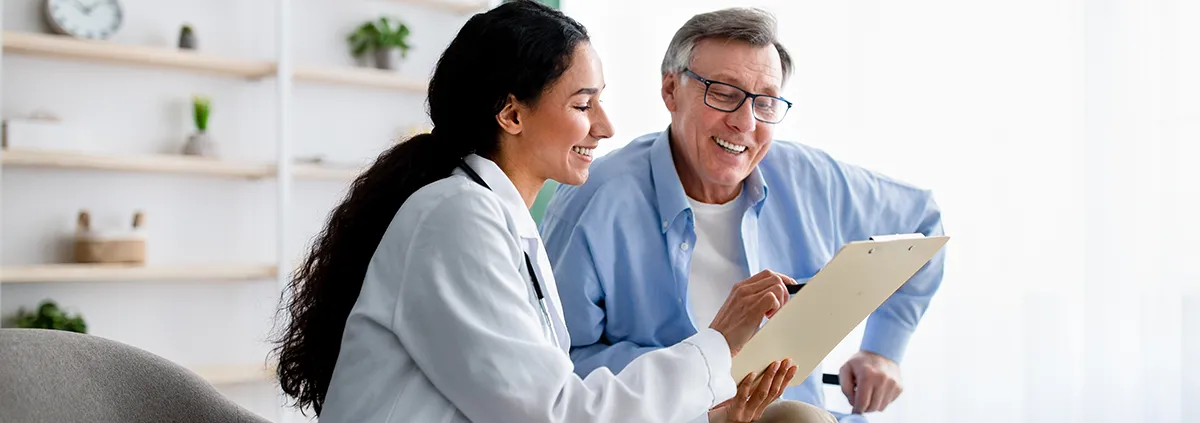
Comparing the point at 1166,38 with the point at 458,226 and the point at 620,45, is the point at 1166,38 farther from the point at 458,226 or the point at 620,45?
the point at 620,45

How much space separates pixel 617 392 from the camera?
117 centimetres

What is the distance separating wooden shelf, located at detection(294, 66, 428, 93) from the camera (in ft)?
12.4

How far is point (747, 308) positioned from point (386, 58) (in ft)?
9.79

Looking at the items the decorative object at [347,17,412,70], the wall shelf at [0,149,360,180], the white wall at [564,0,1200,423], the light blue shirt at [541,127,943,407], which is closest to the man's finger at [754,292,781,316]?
the light blue shirt at [541,127,943,407]

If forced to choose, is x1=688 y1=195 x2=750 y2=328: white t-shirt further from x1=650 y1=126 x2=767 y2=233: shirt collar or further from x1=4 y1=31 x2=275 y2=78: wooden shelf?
x1=4 y1=31 x2=275 y2=78: wooden shelf

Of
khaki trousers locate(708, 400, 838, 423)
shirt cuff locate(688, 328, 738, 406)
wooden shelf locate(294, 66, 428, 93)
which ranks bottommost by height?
khaki trousers locate(708, 400, 838, 423)

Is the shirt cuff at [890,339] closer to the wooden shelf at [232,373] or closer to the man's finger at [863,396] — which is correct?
the man's finger at [863,396]

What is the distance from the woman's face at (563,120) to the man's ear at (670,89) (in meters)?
0.60

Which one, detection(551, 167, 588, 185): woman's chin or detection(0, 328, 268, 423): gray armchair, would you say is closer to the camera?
detection(0, 328, 268, 423): gray armchair

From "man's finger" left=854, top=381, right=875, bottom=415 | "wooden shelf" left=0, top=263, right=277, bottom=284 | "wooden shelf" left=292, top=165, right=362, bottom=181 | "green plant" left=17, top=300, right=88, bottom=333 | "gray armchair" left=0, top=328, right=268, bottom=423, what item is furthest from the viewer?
"wooden shelf" left=292, top=165, right=362, bottom=181

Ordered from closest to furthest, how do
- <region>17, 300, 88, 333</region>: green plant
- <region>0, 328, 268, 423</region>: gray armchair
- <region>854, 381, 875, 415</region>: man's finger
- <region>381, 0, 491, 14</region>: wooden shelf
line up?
<region>0, 328, 268, 423</region>: gray armchair < <region>854, 381, 875, 415</region>: man's finger < <region>17, 300, 88, 333</region>: green plant < <region>381, 0, 491, 14</region>: wooden shelf

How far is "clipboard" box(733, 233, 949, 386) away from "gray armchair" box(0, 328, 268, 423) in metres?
0.72

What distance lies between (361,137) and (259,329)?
0.86 m

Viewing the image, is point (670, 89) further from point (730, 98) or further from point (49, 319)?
point (49, 319)
